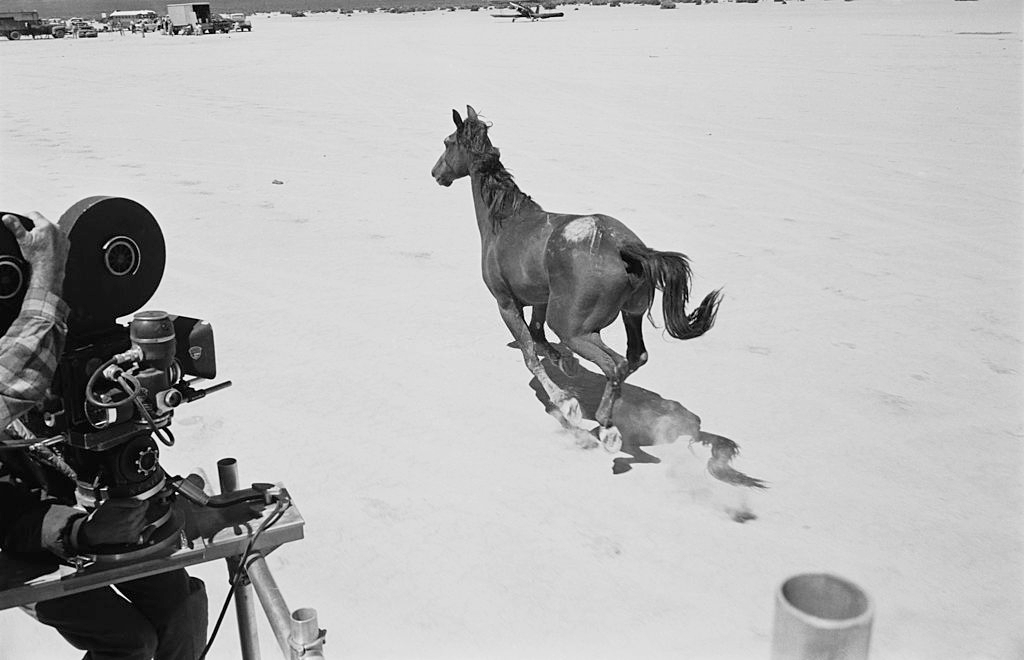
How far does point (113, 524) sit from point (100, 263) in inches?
26.2

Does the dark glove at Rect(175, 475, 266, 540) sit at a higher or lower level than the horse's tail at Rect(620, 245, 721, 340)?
lower

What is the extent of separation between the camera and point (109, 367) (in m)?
2.07

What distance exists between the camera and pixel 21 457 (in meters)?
2.41

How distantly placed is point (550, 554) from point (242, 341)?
3298mm

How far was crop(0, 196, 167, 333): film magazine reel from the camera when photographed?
2.10 m

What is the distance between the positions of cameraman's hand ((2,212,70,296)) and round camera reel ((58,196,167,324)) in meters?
0.06

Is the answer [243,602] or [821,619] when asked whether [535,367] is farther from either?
[821,619]

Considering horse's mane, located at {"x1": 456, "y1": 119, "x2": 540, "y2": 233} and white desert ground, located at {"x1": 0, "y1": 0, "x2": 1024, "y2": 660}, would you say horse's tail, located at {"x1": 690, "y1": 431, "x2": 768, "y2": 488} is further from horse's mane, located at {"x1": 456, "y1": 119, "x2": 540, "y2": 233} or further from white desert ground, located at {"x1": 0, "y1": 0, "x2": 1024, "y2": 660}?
horse's mane, located at {"x1": 456, "y1": 119, "x2": 540, "y2": 233}

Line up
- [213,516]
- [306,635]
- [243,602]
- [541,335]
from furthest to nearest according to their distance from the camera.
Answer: [541,335] → [243,602] → [213,516] → [306,635]

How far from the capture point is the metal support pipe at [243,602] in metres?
2.55

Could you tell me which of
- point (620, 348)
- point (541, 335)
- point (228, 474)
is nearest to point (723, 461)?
point (541, 335)

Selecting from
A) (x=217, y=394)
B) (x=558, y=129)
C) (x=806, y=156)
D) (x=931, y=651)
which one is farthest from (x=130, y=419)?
(x=558, y=129)

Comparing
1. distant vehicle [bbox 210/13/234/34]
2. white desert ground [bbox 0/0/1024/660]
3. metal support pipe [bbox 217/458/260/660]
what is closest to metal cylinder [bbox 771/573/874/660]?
white desert ground [bbox 0/0/1024/660]

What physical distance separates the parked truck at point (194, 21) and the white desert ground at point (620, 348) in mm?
32636
